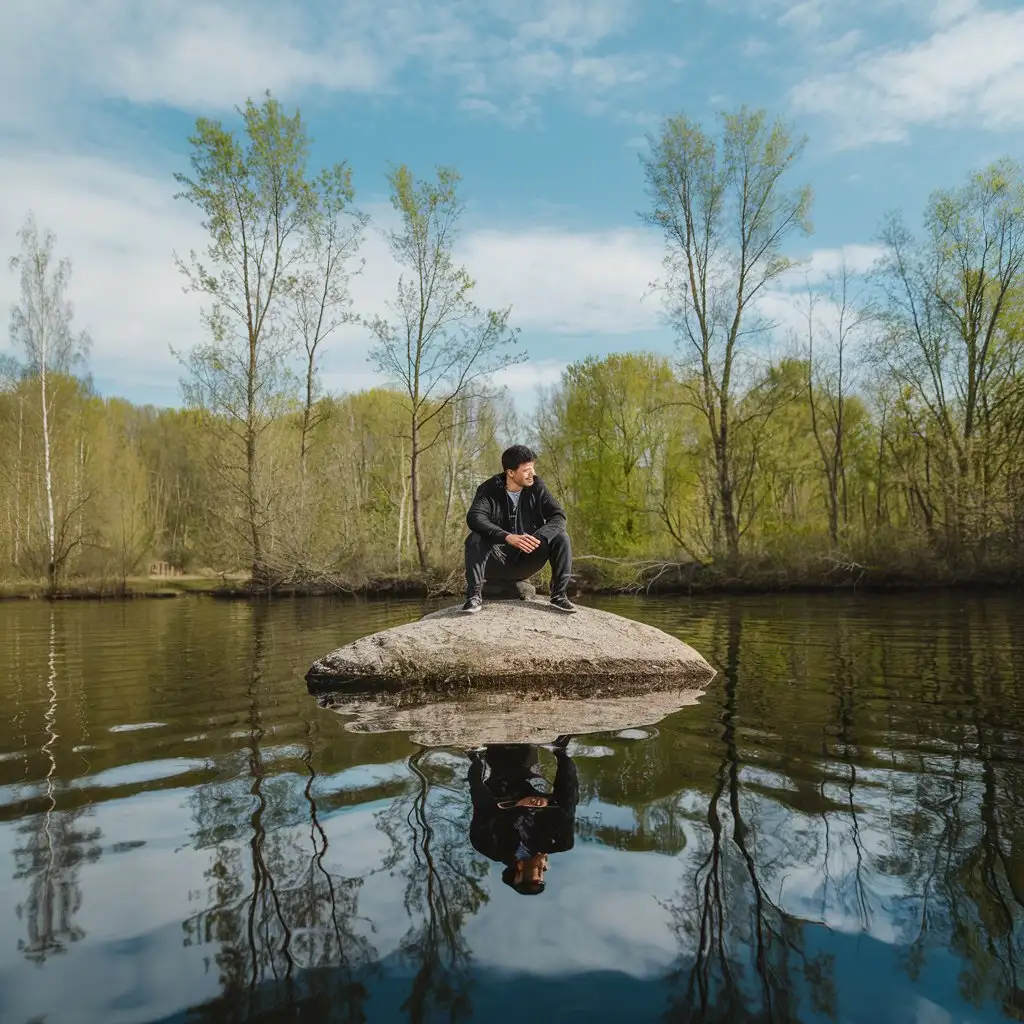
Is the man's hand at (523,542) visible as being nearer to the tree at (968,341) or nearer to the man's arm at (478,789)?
the man's arm at (478,789)

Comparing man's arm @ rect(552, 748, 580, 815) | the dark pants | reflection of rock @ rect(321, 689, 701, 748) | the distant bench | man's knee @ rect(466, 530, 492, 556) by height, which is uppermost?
man's knee @ rect(466, 530, 492, 556)

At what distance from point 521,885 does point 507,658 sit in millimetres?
3747

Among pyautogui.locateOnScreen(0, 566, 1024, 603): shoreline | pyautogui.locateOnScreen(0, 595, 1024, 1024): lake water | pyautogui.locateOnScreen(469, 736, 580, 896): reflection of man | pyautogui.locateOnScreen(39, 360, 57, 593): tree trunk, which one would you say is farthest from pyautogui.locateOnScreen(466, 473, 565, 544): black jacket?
pyautogui.locateOnScreen(39, 360, 57, 593): tree trunk

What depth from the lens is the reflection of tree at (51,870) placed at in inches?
85.0

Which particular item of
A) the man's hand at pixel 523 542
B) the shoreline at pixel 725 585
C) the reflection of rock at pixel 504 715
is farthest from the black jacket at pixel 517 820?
the shoreline at pixel 725 585

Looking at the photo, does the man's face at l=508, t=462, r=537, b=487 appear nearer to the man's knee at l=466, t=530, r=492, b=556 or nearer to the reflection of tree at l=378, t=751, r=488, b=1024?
the man's knee at l=466, t=530, r=492, b=556

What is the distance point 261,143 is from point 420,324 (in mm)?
7228

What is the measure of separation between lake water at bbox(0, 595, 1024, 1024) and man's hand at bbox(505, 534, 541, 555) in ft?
7.06

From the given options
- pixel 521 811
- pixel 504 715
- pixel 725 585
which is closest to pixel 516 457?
pixel 504 715

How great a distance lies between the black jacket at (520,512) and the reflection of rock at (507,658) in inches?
32.4

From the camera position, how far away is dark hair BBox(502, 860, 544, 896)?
2377 millimetres

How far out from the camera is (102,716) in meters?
5.38

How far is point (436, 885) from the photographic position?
2.44m

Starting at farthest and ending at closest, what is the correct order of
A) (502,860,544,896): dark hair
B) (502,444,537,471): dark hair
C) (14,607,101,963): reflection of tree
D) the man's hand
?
(502,444,537,471): dark hair → the man's hand → (502,860,544,896): dark hair → (14,607,101,963): reflection of tree
